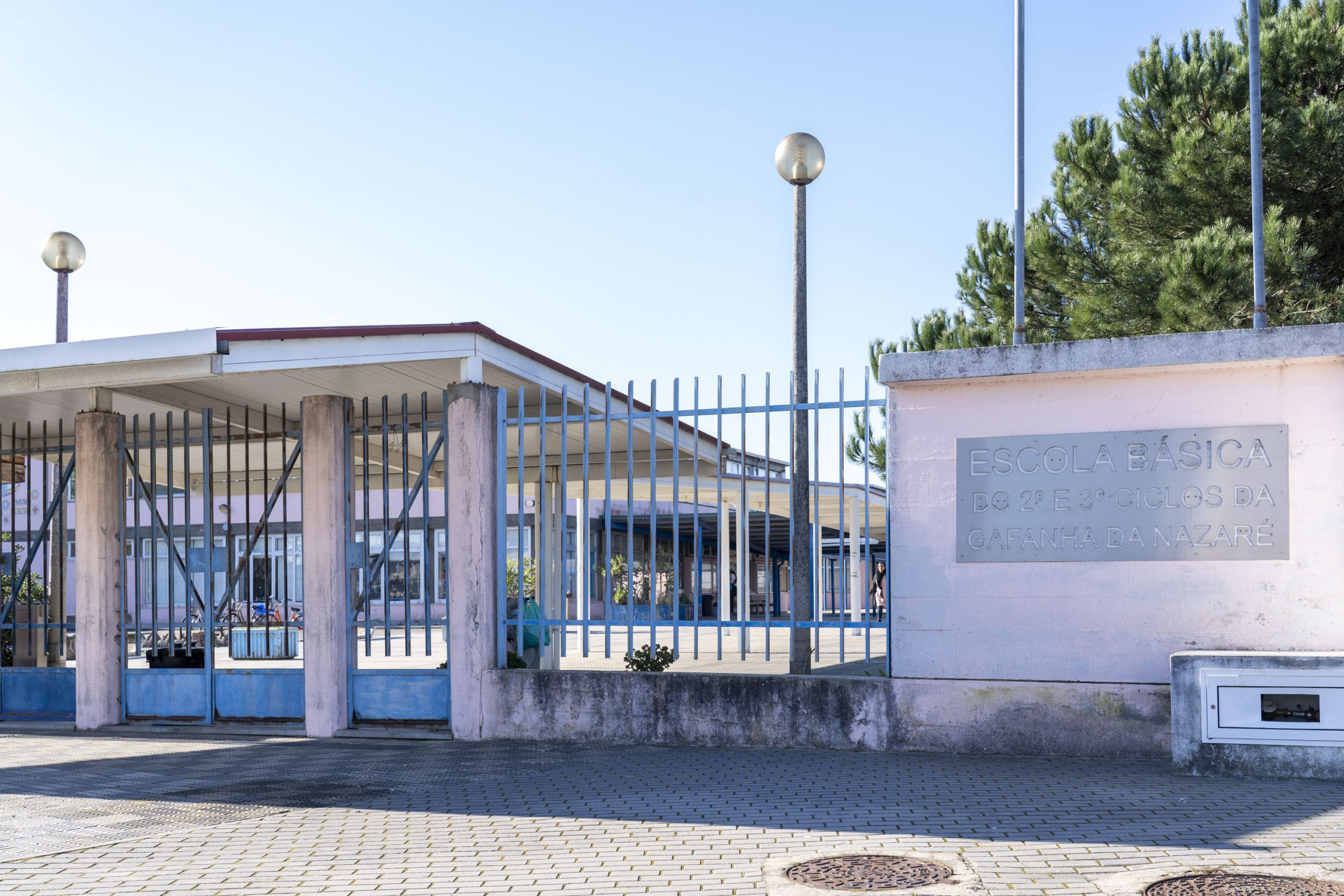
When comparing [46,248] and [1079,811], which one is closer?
[1079,811]

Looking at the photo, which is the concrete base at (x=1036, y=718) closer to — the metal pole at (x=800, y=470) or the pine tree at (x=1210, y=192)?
the metal pole at (x=800, y=470)

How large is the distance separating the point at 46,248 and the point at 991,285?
48.5 ft

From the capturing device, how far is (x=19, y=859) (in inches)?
227

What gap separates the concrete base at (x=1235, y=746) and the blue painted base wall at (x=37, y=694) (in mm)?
9666

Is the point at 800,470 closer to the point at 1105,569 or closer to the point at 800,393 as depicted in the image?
the point at 800,393

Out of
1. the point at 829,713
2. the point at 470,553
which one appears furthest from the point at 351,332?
the point at 829,713

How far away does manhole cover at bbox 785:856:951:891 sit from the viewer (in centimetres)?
488

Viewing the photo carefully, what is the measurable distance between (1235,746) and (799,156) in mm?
5190

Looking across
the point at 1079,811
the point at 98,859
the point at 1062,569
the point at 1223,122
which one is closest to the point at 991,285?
the point at 1223,122

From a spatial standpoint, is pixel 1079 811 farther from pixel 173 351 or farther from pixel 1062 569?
pixel 173 351

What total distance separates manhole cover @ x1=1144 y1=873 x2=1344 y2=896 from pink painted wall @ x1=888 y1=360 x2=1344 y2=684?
3401 millimetres

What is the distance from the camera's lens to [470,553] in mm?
9914

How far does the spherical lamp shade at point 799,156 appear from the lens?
31.8ft

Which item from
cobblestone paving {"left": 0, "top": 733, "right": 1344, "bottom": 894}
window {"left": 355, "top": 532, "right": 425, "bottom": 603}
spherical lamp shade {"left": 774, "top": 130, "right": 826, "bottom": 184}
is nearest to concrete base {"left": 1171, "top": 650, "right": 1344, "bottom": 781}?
cobblestone paving {"left": 0, "top": 733, "right": 1344, "bottom": 894}
